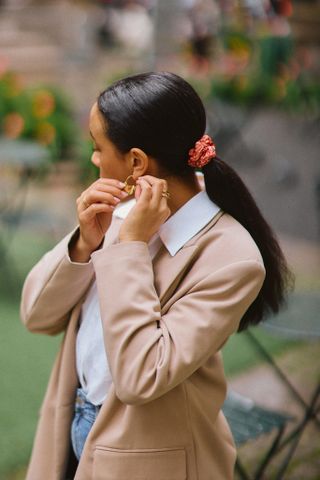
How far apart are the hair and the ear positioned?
0.02 metres

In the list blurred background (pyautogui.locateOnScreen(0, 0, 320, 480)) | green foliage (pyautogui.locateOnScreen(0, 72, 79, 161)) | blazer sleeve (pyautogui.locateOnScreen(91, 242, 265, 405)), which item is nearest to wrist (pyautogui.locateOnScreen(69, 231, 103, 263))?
blazer sleeve (pyautogui.locateOnScreen(91, 242, 265, 405))

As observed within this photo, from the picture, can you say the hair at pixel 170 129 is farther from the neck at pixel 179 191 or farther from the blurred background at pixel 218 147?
the blurred background at pixel 218 147

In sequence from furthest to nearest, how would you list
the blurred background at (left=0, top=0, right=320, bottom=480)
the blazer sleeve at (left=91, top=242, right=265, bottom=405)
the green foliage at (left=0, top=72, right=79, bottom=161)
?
1. the green foliage at (left=0, top=72, right=79, bottom=161)
2. the blurred background at (left=0, top=0, right=320, bottom=480)
3. the blazer sleeve at (left=91, top=242, right=265, bottom=405)

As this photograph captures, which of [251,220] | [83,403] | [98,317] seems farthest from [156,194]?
[83,403]

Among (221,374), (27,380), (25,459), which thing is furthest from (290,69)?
(221,374)

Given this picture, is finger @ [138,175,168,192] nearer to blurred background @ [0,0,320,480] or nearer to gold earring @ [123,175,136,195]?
gold earring @ [123,175,136,195]

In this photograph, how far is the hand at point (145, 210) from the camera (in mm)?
1720

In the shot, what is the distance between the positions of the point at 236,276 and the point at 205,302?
90mm

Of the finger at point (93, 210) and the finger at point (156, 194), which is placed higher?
the finger at point (156, 194)

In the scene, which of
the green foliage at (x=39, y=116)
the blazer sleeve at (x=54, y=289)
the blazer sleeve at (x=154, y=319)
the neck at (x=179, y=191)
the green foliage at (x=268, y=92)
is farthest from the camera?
the green foliage at (x=268, y=92)

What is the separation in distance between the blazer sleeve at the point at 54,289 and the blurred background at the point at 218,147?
1.00 m

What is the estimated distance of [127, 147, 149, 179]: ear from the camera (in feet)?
5.72

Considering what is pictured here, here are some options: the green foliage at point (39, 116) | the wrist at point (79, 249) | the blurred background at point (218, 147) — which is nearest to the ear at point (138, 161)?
the wrist at point (79, 249)

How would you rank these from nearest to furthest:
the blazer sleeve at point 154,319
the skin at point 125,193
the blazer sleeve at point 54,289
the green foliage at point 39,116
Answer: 1. the blazer sleeve at point 154,319
2. the skin at point 125,193
3. the blazer sleeve at point 54,289
4. the green foliage at point 39,116
